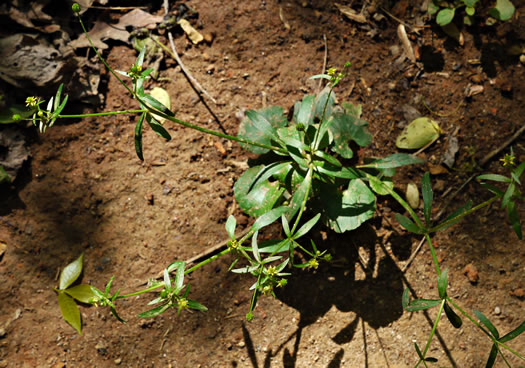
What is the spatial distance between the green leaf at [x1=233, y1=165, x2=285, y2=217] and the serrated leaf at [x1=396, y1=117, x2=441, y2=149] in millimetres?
1071

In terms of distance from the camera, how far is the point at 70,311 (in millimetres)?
3047

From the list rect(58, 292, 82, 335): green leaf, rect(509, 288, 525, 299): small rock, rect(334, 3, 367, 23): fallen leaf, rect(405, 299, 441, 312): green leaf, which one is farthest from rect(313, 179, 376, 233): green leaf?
rect(58, 292, 82, 335): green leaf

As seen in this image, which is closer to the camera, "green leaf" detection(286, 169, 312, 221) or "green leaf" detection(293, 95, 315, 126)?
"green leaf" detection(286, 169, 312, 221)

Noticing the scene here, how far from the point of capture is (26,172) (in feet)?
10.6

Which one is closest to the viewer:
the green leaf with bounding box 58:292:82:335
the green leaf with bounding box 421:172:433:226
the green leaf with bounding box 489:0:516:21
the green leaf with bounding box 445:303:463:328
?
the green leaf with bounding box 445:303:463:328

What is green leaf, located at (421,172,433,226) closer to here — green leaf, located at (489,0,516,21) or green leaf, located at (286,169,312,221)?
green leaf, located at (286,169,312,221)

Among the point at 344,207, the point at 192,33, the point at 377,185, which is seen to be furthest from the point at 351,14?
the point at 344,207

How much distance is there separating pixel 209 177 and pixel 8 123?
1580mm

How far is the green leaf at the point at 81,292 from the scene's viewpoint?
120 inches

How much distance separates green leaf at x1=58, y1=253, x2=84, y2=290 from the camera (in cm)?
309

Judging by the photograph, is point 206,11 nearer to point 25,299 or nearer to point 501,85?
point 501,85

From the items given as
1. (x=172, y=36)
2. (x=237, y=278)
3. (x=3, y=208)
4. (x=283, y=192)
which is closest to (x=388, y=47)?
(x=283, y=192)

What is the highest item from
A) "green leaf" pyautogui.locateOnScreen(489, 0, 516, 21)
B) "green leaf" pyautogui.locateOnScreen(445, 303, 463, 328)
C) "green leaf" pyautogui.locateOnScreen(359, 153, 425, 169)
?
"green leaf" pyautogui.locateOnScreen(489, 0, 516, 21)

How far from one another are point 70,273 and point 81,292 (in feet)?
0.56
